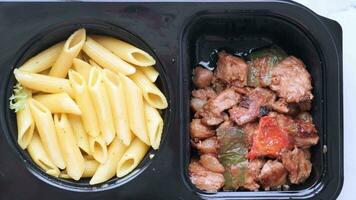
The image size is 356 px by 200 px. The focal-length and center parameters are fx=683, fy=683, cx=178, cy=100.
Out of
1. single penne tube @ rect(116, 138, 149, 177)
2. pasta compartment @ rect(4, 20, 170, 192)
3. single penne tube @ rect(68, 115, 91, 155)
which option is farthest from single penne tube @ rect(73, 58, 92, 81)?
single penne tube @ rect(116, 138, 149, 177)

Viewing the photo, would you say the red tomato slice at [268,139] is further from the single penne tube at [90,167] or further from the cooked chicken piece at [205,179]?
the single penne tube at [90,167]

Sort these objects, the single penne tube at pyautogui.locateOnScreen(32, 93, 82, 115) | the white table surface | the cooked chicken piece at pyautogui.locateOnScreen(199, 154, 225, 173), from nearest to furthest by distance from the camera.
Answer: the single penne tube at pyautogui.locateOnScreen(32, 93, 82, 115) < the cooked chicken piece at pyautogui.locateOnScreen(199, 154, 225, 173) < the white table surface

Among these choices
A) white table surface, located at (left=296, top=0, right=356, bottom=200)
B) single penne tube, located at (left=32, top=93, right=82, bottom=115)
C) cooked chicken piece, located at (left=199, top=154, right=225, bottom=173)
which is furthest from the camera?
white table surface, located at (left=296, top=0, right=356, bottom=200)

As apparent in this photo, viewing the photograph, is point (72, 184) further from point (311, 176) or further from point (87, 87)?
point (311, 176)

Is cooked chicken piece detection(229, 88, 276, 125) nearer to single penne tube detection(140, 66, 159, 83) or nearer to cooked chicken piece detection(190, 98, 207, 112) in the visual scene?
cooked chicken piece detection(190, 98, 207, 112)

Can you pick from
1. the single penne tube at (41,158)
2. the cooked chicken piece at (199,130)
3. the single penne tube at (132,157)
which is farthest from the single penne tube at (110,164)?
the cooked chicken piece at (199,130)

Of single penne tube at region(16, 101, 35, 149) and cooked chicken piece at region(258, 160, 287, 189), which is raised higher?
single penne tube at region(16, 101, 35, 149)

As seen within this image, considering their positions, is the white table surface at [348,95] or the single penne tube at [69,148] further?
the white table surface at [348,95]
